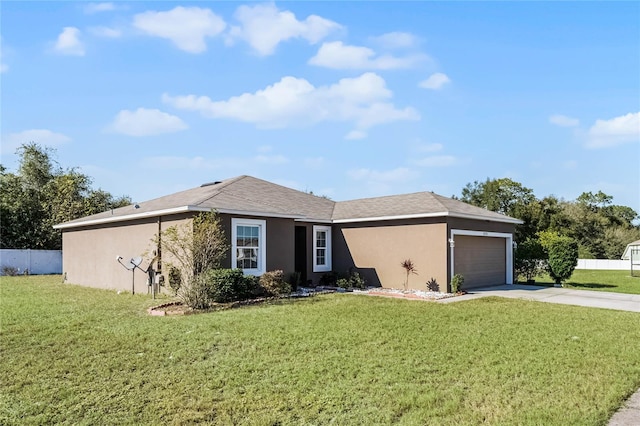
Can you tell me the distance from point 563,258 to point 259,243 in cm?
1238

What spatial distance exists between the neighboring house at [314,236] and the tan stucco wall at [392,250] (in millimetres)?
38

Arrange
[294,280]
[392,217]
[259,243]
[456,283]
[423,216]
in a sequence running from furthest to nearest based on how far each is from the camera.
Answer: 1. [392,217]
2. [423,216]
3. [294,280]
4. [456,283]
5. [259,243]

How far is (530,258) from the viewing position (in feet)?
63.5

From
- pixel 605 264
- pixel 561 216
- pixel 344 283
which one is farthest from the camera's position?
pixel 561 216

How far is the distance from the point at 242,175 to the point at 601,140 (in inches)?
643

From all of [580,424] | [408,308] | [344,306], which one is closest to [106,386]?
[580,424]

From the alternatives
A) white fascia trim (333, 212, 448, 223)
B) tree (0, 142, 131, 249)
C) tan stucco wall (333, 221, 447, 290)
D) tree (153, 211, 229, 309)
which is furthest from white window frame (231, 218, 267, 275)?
tree (0, 142, 131, 249)

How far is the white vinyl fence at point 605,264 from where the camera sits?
36.9 meters

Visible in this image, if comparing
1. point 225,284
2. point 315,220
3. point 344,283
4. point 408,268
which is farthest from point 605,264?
point 225,284

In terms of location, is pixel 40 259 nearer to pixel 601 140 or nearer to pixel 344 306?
pixel 344 306

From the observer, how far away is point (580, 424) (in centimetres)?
416

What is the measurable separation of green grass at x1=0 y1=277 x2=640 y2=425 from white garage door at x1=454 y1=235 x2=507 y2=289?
5.78 m

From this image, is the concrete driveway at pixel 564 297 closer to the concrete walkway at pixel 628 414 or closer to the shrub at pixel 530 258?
the shrub at pixel 530 258

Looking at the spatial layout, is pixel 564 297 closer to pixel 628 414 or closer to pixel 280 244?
pixel 280 244
